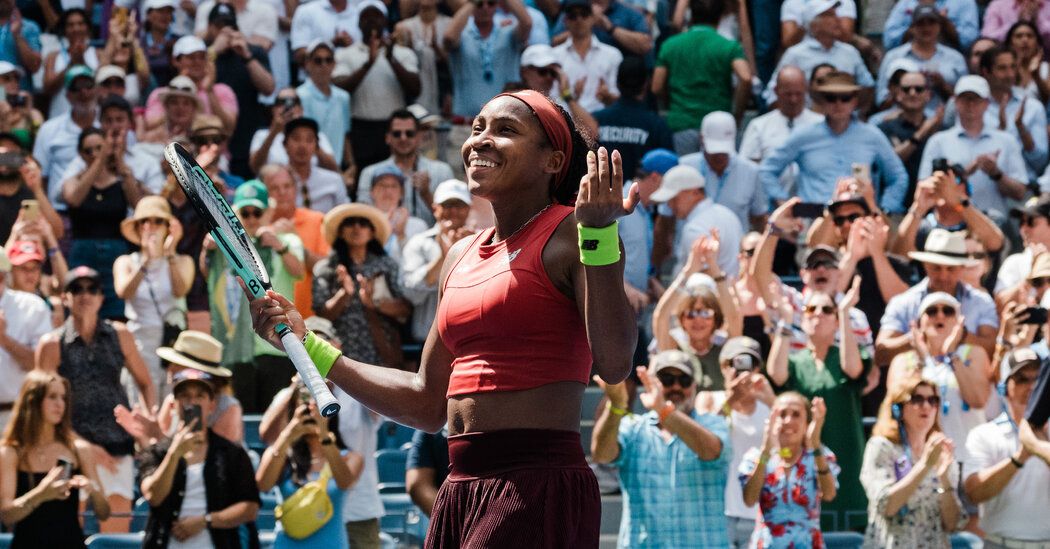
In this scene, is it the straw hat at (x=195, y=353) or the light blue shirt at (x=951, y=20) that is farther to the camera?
the light blue shirt at (x=951, y=20)

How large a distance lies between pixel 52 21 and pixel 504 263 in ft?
37.1

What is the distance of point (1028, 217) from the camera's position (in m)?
10.7

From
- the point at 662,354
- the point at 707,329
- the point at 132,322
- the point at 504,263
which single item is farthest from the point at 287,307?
the point at 132,322

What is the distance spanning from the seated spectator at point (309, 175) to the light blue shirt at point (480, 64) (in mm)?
1648

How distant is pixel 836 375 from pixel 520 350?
531 cm

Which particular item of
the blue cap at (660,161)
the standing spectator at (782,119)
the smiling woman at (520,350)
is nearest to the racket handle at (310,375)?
the smiling woman at (520,350)

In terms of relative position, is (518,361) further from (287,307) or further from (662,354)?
(662,354)

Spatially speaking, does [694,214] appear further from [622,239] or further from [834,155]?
[834,155]

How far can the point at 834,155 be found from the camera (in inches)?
462

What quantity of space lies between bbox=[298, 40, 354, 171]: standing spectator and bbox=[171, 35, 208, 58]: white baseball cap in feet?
2.56

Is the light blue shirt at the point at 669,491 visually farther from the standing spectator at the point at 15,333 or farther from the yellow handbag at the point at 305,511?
the standing spectator at the point at 15,333

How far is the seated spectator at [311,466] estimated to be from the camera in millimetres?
8086

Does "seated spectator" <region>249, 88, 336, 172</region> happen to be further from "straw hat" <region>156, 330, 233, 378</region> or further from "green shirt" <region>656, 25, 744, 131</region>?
"straw hat" <region>156, 330, 233, 378</region>

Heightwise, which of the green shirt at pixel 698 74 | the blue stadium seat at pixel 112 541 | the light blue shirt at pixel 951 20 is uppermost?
the light blue shirt at pixel 951 20
